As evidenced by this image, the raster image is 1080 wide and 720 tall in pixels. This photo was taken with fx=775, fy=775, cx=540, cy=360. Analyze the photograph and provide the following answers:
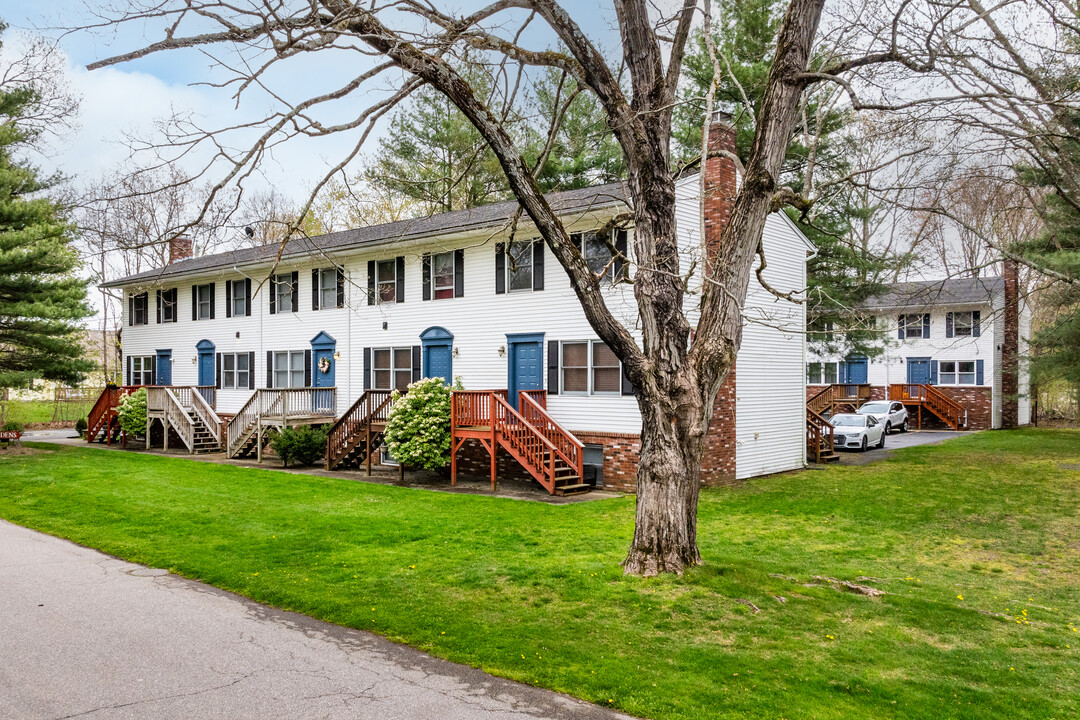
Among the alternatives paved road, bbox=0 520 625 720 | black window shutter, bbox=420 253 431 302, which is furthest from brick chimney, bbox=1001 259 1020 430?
paved road, bbox=0 520 625 720

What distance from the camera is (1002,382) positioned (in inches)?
1352

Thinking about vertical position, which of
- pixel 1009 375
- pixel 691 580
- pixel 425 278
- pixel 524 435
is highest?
pixel 425 278

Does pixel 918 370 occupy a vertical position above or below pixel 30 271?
below

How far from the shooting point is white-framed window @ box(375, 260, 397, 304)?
21014 millimetres

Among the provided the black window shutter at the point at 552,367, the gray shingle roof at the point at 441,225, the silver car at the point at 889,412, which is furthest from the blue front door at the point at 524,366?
the silver car at the point at 889,412

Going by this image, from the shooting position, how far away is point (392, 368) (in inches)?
819

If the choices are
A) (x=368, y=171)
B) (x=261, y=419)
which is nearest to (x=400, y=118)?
(x=368, y=171)

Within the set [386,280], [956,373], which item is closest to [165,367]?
[386,280]

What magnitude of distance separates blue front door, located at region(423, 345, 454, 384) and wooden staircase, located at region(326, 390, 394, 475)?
1321 millimetres

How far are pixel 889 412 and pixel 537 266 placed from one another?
21.1 m

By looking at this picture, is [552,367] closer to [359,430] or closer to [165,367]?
[359,430]

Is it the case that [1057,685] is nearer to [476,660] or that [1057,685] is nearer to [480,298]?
[476,660]

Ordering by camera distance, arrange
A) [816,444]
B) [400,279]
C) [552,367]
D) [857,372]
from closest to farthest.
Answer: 1. [552,367]
2. [400,279]
3. [816,444]
4. [857,372]

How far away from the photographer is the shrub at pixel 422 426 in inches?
692
